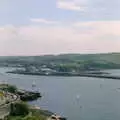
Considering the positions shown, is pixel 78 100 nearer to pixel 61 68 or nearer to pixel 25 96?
pixel 25 96

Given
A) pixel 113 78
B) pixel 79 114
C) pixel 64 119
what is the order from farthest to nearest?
pixel 113 78, pixel 79 114, pixel 64 119

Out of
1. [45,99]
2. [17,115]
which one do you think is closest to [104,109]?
[45,99]

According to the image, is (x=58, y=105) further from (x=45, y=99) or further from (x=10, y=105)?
(x=10, y=105)

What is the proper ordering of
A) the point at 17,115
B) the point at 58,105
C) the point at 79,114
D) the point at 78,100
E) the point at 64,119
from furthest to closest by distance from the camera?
1. the point at 78,100
2. the point at 58,105
3. the point at 79,114
4. the point at 64,119
5. the point at 17,115

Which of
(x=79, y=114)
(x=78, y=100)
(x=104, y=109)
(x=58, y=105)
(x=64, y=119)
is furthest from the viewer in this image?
(x=78, y=100)

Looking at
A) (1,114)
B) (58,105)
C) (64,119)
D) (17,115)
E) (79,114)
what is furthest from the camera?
(58,105)

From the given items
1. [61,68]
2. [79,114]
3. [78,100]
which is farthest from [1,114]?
[61,68]

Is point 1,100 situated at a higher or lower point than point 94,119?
higher

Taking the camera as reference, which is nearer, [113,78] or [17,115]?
[17,115]

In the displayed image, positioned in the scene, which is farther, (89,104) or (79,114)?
(89,104)
